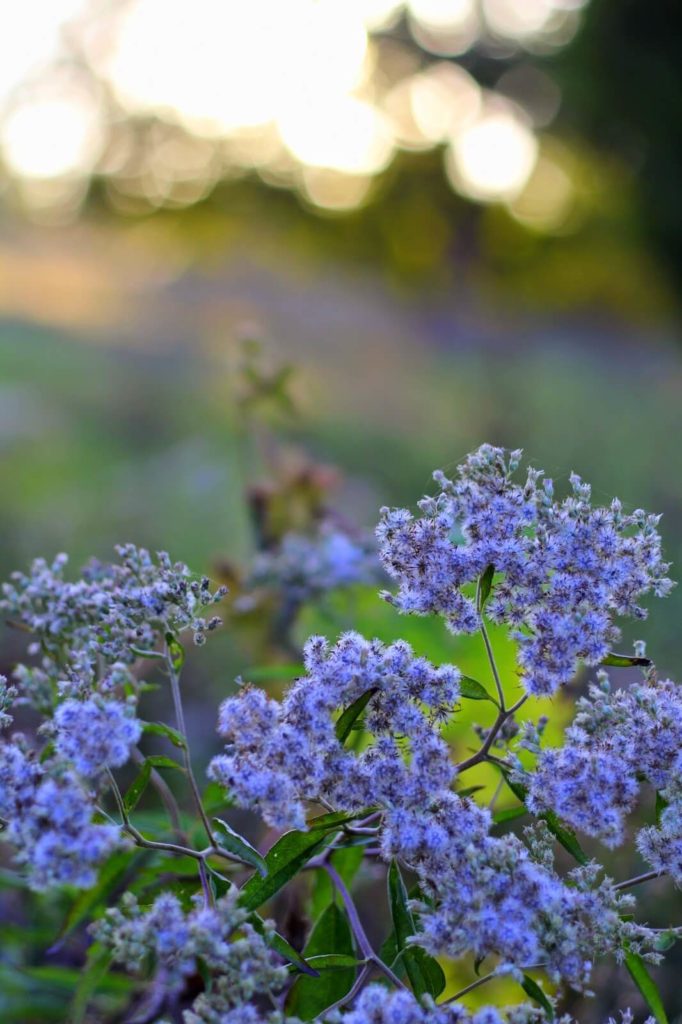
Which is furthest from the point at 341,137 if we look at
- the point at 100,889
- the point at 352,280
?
the point at 100,889

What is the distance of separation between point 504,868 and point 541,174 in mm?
17085

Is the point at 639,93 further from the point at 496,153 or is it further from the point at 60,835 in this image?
the point at 60,835

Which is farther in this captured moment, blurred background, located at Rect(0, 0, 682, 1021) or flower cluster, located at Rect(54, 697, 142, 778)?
blurred background, located at Rect(0, 0, 682, 1021)

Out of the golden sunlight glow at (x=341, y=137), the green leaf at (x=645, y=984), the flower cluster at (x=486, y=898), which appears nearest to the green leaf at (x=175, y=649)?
the flower cluster at (x=486, y=898)

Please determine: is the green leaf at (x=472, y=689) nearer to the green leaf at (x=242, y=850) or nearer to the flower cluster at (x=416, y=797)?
the flower cluster at (x=416, y=797)

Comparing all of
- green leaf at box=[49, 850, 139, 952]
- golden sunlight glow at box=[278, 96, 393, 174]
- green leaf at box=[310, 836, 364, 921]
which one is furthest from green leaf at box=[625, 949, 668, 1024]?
golden sunlight glow at box=[278, 96, 393, 174]

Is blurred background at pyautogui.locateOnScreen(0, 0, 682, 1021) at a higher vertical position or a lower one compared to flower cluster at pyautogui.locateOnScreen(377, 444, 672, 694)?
higher

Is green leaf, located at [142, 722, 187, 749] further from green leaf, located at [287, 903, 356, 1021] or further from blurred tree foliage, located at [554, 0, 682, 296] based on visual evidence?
blurred tree foliage, located at [554, 0, 682, 296]

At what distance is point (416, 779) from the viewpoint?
101 cm

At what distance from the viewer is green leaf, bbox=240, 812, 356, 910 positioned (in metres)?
1.10

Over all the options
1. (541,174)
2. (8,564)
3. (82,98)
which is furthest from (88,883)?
(541,174)

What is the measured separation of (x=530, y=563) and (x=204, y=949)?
523 millimetres

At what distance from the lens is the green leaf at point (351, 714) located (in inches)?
41.9

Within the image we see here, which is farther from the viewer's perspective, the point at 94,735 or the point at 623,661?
the point at 623,661
